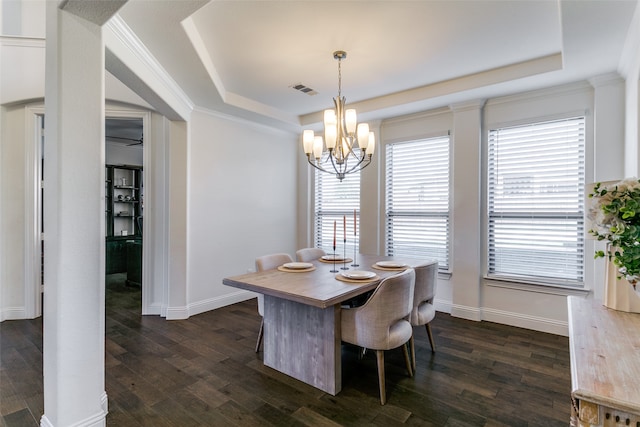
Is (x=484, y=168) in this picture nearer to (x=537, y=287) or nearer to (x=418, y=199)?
(x=418, y=199)

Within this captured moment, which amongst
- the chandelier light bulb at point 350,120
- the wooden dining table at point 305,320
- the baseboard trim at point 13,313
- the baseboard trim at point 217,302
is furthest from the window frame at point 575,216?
the baseboard trim at point 13,313

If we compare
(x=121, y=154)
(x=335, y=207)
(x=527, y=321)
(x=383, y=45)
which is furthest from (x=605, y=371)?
(x=121, y=154)

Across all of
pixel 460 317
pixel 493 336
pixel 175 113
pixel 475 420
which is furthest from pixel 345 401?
pixel 175 113

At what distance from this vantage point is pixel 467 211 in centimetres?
404

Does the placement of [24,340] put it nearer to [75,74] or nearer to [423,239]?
[75,74]

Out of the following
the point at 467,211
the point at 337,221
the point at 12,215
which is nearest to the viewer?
the point at 12,215

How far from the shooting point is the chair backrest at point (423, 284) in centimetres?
279

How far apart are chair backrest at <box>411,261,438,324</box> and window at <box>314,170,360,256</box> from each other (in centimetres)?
219

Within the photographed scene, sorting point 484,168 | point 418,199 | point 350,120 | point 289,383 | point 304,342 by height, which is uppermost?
point 350,120

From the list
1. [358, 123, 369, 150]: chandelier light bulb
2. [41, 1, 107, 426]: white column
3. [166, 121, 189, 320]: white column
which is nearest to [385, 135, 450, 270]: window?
[358, 123, 369, 150]: chandelier light bulb

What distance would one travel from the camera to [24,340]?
3258mm

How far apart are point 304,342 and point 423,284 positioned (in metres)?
1.13

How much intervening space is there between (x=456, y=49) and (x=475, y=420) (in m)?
2.99

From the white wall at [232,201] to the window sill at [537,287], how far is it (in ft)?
10.4
